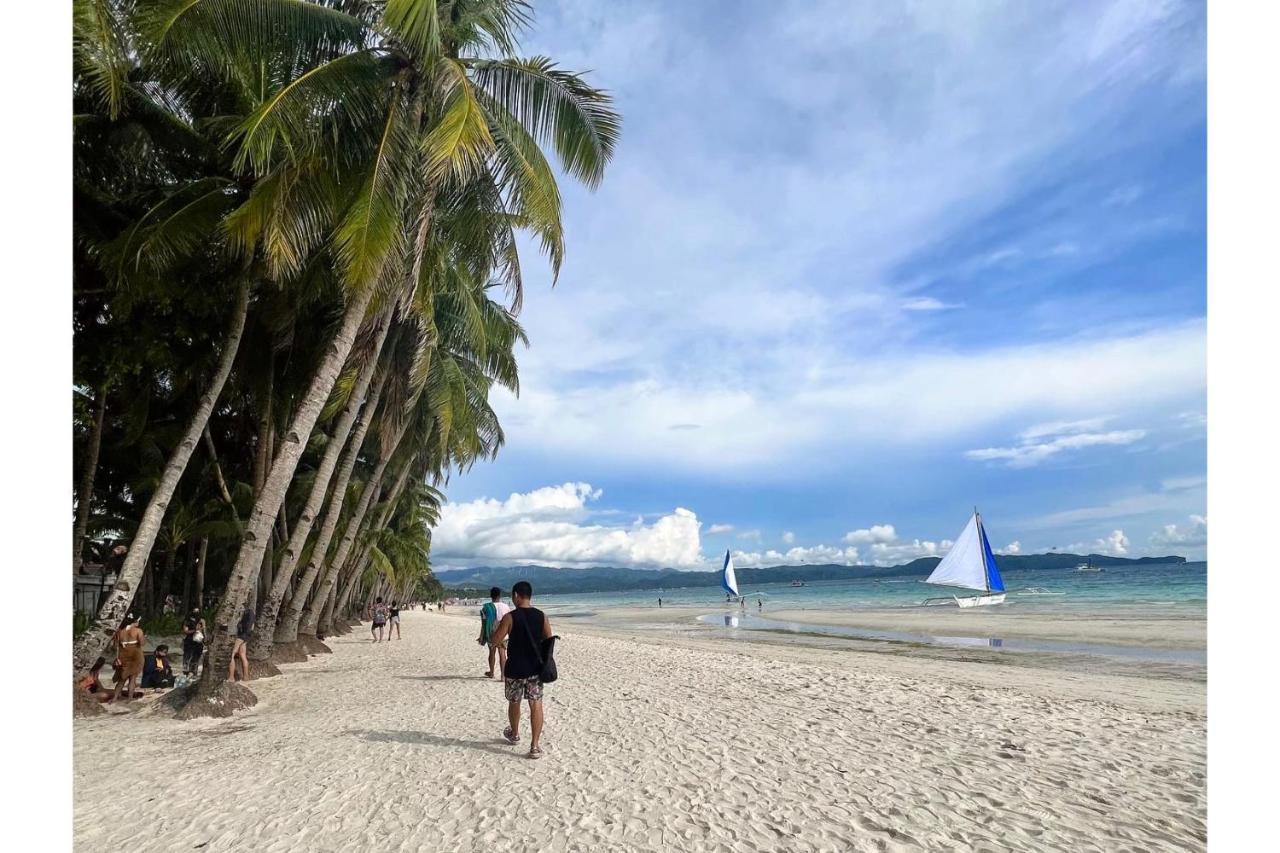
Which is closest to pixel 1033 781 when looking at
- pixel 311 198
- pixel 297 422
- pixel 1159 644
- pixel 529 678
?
pixel 529 678

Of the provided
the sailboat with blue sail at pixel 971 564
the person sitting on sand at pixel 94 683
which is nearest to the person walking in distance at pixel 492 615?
the person sitting on sand at pixel 94 683

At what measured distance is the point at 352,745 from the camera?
7.00 metres

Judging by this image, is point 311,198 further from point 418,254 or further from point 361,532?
point 361,532

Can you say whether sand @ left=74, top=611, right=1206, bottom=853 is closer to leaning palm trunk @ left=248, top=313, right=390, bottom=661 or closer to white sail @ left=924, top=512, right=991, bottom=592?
leaning palm trunk @ left=248, top=313, right=390, bottom=661

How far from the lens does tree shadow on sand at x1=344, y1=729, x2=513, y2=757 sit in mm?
6676

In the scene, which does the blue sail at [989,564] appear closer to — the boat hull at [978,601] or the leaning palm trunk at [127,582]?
the boat hull at [978,601]

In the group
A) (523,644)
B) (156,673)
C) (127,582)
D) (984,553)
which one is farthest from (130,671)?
(984,553)

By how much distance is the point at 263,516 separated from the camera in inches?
362

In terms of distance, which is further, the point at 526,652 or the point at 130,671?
the point at 130,671

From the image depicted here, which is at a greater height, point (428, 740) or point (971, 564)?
point (428, 740)

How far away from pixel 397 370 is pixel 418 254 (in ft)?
17.9

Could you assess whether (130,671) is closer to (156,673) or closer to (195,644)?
(156,673)

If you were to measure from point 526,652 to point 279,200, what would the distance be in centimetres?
679

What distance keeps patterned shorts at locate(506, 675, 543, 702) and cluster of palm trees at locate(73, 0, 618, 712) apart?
15.9 ft
